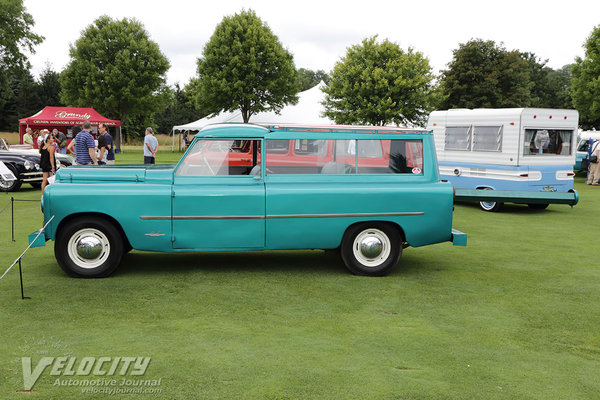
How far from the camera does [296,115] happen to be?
41.4m

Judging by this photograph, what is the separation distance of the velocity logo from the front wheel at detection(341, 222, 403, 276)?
3347 mm

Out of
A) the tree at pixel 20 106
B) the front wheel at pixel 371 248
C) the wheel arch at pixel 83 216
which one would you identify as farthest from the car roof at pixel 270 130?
the tree at pixel 20 106

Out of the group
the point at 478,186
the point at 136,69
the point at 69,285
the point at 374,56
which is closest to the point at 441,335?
the point at 69,285

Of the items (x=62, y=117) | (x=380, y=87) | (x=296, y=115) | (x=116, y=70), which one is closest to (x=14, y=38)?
(x=116, y=70)

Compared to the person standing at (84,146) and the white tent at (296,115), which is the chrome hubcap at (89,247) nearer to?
the person standing at (84,146)

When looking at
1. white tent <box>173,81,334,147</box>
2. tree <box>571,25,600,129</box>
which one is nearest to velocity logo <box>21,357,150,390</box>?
tree <box>571,25,600,129</box>

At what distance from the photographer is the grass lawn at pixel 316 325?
3834 mm

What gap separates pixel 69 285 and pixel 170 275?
1142 mm

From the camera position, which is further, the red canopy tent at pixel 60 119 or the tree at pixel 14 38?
the tree at pixel 14 38

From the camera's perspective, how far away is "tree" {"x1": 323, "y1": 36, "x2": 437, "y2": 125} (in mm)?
40250

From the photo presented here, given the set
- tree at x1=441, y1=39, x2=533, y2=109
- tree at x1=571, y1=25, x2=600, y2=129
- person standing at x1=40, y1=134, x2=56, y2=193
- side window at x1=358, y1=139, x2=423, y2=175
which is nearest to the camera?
side window at x1=358, y1=139, x2=423, y2=175

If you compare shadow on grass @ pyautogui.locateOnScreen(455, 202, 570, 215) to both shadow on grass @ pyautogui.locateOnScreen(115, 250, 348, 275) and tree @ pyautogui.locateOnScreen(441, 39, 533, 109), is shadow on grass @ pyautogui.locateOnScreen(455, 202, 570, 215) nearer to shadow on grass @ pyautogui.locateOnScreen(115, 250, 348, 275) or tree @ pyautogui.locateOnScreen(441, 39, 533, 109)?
shadow on grass @ pyautogui.locateOnScreen(115, 250, 348, 275)

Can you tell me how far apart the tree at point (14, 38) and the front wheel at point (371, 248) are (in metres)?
51.1

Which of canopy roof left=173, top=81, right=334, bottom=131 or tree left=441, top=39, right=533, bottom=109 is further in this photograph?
tree left=441, top=39, right=533, bottom=109
